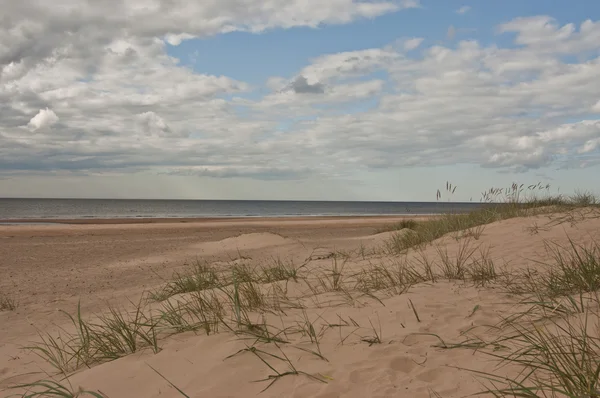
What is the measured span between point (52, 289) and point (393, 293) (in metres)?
7.85

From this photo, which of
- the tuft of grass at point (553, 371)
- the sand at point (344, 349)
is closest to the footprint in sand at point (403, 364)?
the sand at point (344, 349)

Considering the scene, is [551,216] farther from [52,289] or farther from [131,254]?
[131,254]

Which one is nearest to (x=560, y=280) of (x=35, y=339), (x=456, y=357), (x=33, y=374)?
(x=456, y=357)

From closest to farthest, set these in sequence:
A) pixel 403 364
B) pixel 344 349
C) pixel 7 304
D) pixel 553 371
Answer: pixel 553 371, pixel 403 364, pixel 344 349, pixel 7 304

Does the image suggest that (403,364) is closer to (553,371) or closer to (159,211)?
(553,371)

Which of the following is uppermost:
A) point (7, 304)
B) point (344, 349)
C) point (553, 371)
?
point (553, 371)

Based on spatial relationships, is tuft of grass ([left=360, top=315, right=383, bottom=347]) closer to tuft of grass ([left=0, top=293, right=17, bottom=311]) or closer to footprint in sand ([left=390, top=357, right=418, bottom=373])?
footprint in sand ([left=390, top=357, right=418, bottom=373])

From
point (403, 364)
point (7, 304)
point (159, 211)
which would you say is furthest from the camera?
point (159, 211)

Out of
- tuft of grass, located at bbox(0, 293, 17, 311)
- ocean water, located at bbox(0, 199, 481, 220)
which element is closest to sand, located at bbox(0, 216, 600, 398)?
tuft of grass, located at bbox(0, 293, 17, 311)

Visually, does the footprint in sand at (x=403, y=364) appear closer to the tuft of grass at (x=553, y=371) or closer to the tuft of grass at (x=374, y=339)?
the tuft of grass at (x=374, y=339)

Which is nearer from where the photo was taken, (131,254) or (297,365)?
(297,365)

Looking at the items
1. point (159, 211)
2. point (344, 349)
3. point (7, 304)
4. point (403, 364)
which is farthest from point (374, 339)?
point (159, 211)

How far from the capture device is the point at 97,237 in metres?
21.1

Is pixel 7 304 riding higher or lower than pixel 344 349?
lower
